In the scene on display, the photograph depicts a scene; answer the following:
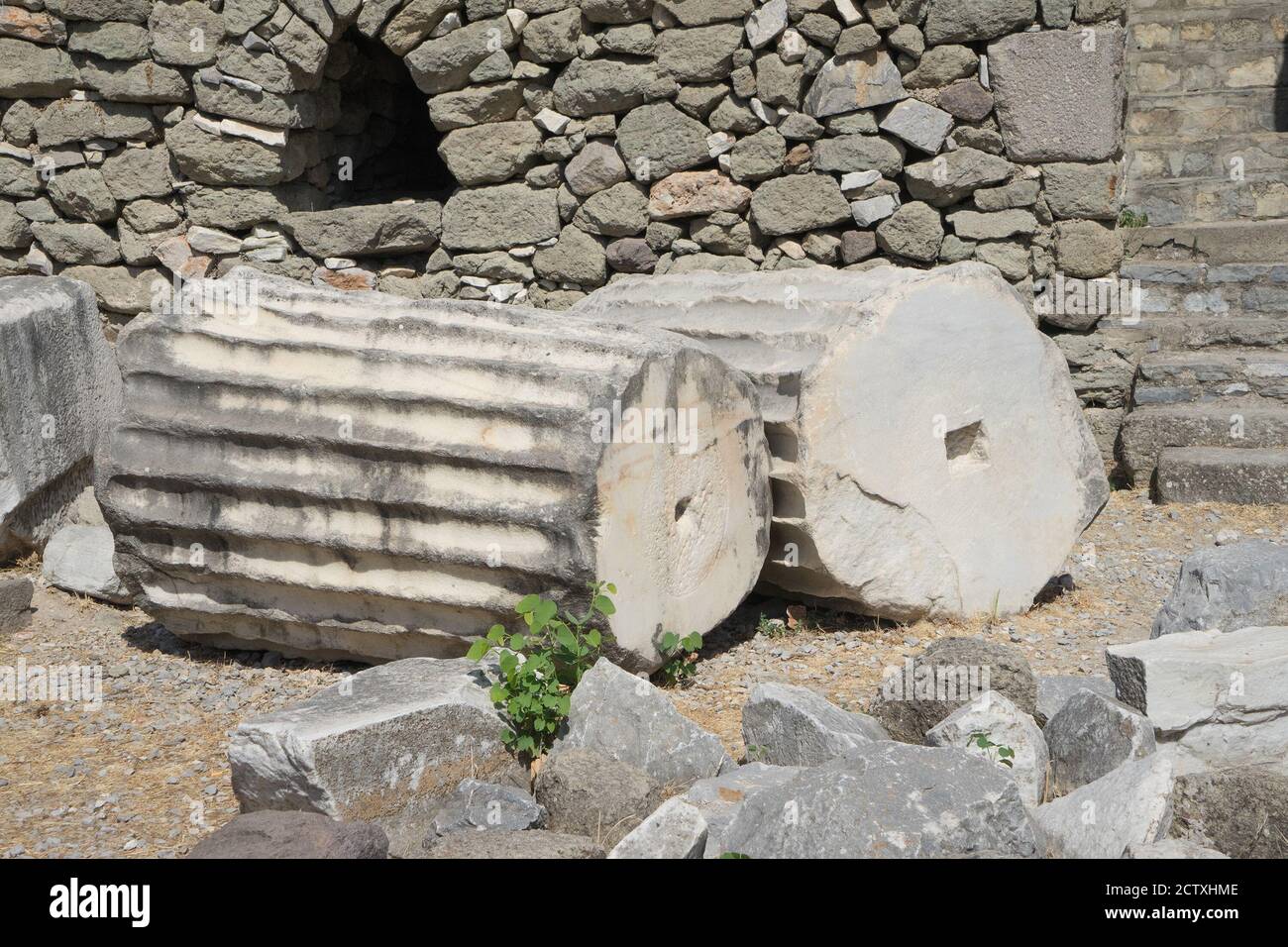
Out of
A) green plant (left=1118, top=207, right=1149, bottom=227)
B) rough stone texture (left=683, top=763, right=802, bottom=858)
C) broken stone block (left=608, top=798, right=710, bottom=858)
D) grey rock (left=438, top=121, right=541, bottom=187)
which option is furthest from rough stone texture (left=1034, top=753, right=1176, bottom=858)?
green plant (left=1118, top=207, right=1149, bottom=227)

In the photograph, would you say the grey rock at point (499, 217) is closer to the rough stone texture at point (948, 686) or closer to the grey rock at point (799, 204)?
the grey rock at point (799, 204)

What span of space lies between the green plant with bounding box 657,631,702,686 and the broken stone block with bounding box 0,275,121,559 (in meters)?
2.04

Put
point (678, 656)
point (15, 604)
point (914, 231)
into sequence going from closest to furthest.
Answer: point (678, 656) → point (15, 604) → point (914, 231)

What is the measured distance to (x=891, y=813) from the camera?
2.71 meters

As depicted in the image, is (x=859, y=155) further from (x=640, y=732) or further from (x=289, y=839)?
(x=289, y=839)

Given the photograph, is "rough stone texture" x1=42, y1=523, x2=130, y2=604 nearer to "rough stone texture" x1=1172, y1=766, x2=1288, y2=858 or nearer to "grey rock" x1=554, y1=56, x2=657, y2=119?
"grey rock" x1=554, y1=56, x2=657, y2=119

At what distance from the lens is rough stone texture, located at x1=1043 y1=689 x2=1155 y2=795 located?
124 inches

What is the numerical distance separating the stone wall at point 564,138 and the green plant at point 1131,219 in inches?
31.3

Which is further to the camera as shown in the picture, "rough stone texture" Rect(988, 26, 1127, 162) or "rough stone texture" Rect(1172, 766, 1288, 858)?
"rough stone texture" Rect(988, 26, 1127, 162)

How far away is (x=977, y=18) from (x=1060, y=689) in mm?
3326

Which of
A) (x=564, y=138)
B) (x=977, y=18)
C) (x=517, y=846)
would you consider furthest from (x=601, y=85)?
(x=517, y=846)

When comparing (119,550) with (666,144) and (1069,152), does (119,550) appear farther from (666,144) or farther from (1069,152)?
(1069,152)

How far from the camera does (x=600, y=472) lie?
11.6 ft

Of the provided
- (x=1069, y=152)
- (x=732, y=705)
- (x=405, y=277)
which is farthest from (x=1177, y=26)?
(x=732, y=705)
